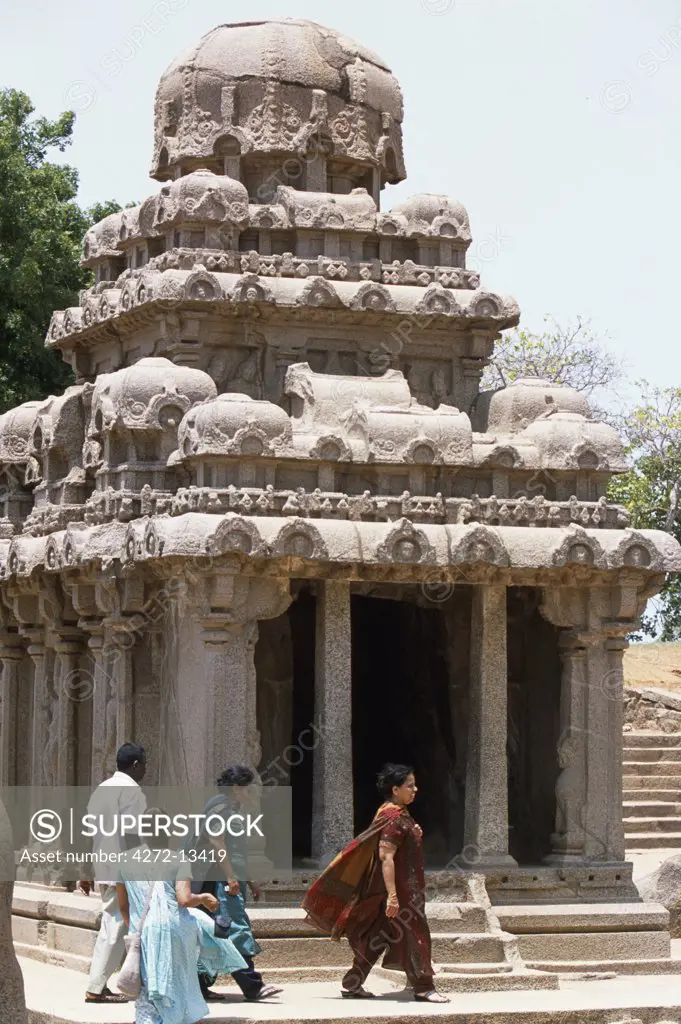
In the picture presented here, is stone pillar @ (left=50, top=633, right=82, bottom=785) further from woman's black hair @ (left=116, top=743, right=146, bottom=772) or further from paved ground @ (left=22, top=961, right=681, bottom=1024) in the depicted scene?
woman's black hair @ (left=116, top=743, right=146, bottom=772)

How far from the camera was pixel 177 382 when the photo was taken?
1892 centimetres

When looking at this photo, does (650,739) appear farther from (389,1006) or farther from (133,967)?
(133,967)

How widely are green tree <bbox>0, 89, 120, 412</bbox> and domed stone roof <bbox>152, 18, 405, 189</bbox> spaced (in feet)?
Result: 32.7

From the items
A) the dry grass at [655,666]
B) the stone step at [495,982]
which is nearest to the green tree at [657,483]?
the dry grass at [655,666]

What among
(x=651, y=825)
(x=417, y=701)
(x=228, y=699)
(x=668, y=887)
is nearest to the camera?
(x=228, y=699)

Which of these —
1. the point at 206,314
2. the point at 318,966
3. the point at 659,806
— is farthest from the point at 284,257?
the point at 659,806

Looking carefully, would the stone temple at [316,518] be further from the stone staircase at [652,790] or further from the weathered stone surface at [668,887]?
the stone staircase at [652,790]

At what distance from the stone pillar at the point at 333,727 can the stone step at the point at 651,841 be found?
29.7 feet

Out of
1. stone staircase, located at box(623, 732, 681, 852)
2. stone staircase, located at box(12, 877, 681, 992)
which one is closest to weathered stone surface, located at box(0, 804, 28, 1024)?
stone staircase, located at box(12, 877, 681, 992)

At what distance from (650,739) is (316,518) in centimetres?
1267

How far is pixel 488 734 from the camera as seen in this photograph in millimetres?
18609

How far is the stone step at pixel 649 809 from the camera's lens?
2713 centimetres

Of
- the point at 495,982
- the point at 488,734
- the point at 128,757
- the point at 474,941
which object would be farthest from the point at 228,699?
the point at 495,982

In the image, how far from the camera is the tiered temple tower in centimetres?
1792
